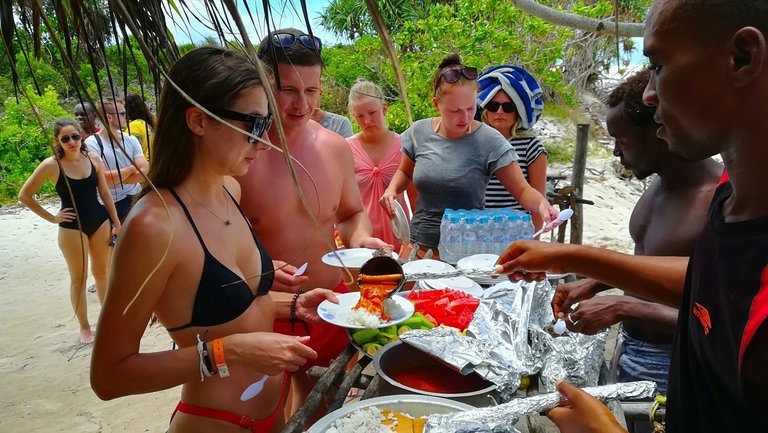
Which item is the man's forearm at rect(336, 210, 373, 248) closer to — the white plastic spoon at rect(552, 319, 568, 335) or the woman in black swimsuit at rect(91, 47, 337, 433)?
the woman in black swimsuit at rect(91, 47, 337, 433)

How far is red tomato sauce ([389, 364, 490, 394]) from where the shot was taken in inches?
64.3

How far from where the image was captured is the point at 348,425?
134cm

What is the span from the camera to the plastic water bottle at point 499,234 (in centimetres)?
288

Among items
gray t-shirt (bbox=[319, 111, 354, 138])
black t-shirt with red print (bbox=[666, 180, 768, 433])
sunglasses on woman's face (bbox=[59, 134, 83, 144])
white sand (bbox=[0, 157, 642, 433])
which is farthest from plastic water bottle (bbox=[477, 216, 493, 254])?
sunglasses on woman's face (bbox=[59, 134, 83, 144])

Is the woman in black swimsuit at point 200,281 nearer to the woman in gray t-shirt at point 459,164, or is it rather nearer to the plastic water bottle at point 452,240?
the plastic water bottle at point 452,240

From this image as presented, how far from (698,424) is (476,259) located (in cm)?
158

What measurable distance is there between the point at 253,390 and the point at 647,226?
1.78 meters

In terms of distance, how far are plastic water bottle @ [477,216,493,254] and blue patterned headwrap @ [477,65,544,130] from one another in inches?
61.7

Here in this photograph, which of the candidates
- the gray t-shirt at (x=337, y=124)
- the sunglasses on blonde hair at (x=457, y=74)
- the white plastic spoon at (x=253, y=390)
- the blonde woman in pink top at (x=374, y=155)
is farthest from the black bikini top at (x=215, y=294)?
the gray t-shirt at (x=337, y=124)

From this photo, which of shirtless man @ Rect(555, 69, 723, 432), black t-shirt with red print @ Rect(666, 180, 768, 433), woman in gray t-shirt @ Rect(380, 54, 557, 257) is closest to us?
black t-shirt with red print @ Rect(666, 180, 768, 433)

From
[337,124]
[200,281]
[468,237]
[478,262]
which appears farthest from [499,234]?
[337,124]

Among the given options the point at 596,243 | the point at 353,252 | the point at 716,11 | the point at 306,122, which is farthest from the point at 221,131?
the point at 596,243

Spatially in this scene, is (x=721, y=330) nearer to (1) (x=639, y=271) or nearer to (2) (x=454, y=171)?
(1) (x=639, y=271)

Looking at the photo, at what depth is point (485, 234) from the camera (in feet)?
9.53
